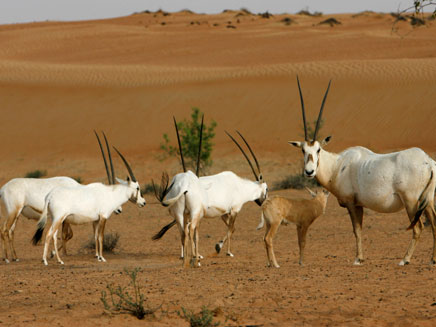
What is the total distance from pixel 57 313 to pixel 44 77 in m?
41.5

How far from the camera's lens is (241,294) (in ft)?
26.8

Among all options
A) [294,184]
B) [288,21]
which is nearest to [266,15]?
[288,21]

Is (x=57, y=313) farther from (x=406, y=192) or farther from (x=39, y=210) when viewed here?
(x=39, y=210)

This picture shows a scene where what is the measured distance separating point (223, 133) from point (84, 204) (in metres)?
22.6

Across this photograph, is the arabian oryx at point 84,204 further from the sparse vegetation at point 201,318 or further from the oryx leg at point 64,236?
the sparse vegetation at point 201,318

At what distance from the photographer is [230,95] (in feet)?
130

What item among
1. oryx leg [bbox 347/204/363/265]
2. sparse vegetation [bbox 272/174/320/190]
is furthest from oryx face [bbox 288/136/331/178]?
sparse vegetation [bbox 272/174/320/190]

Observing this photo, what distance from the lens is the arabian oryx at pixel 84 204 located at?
12.0 m

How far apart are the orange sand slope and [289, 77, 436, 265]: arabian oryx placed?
48.4ft

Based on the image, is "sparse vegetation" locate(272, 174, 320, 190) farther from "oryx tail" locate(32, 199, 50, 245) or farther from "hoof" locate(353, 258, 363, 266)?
"hoof" locate(353, 258, 363, 266)

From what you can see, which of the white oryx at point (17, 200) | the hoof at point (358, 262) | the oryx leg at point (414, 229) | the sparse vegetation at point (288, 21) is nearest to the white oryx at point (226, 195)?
the white oryx at point (17, 200)

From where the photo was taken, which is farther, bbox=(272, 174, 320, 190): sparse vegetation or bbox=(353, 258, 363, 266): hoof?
bbox=(272, 174, 320, 190): sparse vegetation

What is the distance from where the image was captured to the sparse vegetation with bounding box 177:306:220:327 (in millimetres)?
6754

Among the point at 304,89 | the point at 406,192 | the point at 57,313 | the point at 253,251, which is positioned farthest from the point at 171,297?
the point at 304,89
